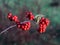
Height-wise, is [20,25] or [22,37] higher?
[20,25]

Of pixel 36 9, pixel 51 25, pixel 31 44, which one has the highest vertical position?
pixel 36 9

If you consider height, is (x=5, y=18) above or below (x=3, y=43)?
above

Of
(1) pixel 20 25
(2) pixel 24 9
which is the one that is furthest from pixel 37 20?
(2) pixel 24 9

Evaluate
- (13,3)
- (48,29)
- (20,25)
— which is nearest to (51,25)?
(48,29)

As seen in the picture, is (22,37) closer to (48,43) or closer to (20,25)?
(48,43)

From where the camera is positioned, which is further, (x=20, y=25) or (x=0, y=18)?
(x=0, y=18)

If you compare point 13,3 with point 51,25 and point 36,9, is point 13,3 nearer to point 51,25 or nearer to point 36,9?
point 36,9
